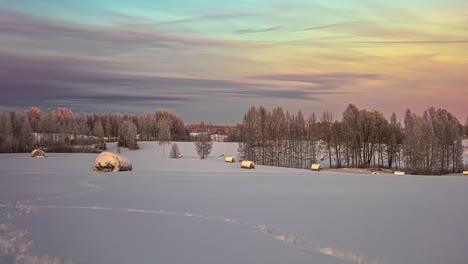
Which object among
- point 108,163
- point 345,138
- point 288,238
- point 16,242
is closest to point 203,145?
point 345,138

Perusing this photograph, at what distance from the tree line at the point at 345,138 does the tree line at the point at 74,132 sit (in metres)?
26.0

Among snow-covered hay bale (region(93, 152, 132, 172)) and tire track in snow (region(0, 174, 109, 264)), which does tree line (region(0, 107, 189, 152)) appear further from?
tire track in snow (region(0, 174, 109, 264))

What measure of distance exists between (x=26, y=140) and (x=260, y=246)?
294 feet

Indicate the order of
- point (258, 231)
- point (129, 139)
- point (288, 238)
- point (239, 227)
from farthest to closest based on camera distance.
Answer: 1. point (129, 139)
2. point (239, 227)
3. point (258, 231)
4. point (288, 238)

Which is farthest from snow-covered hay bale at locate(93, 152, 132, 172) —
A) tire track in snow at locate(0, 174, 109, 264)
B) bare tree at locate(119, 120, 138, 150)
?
bare tree at locate(119, 120, 138, 150)

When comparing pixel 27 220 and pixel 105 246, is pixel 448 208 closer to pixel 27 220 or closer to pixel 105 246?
pixel 105 246

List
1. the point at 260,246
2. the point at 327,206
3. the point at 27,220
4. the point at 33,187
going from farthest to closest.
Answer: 1. the point at 33,187
2. the point at 327,206
3. the point at 27,220
4. the point at 260,246

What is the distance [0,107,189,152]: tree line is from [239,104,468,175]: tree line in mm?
25967

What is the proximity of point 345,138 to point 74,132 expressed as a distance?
67.2m

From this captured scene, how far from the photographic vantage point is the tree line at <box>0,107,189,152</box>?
2894 inches

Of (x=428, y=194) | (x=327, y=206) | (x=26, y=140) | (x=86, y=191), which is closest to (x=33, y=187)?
(x=86, y=191)

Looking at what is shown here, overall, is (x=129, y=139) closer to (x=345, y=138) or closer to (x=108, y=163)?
(x=345, y=138)

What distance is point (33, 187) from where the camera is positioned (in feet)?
46.0

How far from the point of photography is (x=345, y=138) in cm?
6028
